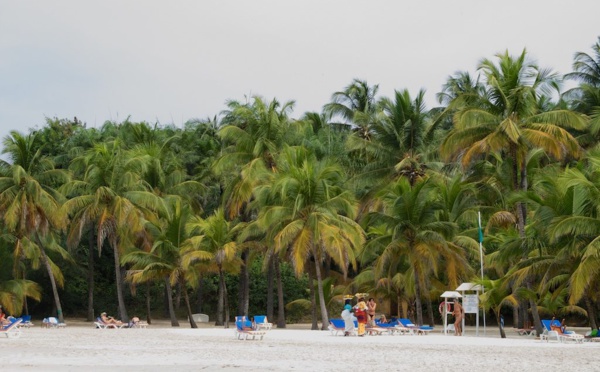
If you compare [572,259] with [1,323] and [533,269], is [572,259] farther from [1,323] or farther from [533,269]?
[1,323]

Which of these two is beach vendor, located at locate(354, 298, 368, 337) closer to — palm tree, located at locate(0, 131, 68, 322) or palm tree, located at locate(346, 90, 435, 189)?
palm tree, located at locate(346, 90, 435, 189)

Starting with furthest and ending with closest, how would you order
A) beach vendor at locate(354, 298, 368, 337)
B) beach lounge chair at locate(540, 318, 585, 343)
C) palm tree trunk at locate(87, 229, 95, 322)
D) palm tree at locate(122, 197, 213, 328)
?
1. palm tree trunk at locate(87, 229, 95, 322)
2. palm tree at locate(122, 197, 213, 328)
3. beach vendor at locate(354, 298, 368, 337)
4. beach lounge chair at locate(540, 318, 585, 343)

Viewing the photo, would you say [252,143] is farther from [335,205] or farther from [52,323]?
[52,323]

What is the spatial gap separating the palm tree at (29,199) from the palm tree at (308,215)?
1201cm

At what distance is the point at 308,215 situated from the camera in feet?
99.0

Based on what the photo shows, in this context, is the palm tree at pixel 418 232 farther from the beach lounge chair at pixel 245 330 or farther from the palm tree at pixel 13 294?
the palm tree at pixel 13 294

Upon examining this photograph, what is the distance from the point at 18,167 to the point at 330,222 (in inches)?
619

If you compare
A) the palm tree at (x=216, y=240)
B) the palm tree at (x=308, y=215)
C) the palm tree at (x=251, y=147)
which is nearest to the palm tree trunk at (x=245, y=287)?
the palm tree at (x=251, y=147)

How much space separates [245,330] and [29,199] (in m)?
17.3

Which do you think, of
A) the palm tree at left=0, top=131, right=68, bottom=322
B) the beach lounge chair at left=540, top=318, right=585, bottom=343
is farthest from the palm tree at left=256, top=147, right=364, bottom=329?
the palm tree at left=0, top=131, right=68, bottom=322

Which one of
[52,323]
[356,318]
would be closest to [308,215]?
[356,318]

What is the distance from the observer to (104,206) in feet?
120

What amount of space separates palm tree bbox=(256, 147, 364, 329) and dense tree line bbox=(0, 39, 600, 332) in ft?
0.25

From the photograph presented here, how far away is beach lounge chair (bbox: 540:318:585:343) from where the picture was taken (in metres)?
23.3
